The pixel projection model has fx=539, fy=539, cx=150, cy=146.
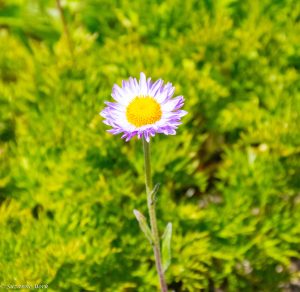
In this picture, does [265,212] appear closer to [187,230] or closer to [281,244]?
[281,244]

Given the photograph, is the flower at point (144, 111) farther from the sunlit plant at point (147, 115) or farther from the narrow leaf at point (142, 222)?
the narrow leaf at point (142, 222)

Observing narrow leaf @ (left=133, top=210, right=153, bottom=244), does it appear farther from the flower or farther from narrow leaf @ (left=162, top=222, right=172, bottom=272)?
the flower

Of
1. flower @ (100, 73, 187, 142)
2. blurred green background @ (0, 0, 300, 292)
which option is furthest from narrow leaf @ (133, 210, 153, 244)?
blurred green background @ (0, 0, 300, 292)

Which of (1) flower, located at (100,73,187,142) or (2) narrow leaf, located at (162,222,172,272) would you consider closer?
(1) flower, located at (100,73,187,142)

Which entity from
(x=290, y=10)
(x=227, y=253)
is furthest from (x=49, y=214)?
(x=290, y=10)

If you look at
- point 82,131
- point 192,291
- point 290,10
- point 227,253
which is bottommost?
point 192,291

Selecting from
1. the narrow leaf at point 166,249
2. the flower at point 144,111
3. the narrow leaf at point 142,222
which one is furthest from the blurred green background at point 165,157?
the flower at point 144,111

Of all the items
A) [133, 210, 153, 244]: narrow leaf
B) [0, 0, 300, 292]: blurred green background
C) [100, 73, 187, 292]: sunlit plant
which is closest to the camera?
[100, 73, 187, 292]: sunlit plant
